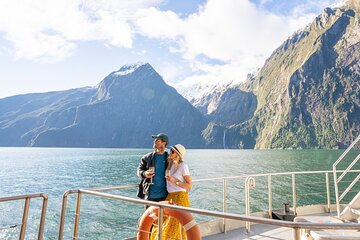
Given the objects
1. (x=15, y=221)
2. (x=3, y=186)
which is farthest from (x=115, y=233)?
(x=3, y=186)

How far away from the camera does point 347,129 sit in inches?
7564

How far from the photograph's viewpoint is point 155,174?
4461 millimetres

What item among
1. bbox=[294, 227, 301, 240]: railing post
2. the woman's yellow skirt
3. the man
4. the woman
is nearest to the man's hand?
the man

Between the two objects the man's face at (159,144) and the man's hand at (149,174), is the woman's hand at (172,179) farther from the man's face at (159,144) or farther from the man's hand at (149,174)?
the man's face at (159,144)

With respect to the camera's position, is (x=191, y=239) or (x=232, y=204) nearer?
(x=191, y=239)

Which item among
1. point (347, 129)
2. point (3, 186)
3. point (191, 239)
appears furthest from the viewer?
point (347, 129)

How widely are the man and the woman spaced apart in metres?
0.11

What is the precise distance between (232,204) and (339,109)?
199 metres

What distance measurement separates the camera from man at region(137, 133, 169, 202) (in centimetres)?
441

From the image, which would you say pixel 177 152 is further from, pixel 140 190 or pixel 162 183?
pixel 140 190

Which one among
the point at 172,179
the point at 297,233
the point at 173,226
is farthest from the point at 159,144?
the point at 297,233

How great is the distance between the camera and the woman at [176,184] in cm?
417

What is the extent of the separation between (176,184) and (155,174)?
424 mm

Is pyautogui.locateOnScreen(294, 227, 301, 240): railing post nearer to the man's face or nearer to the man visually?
the man
